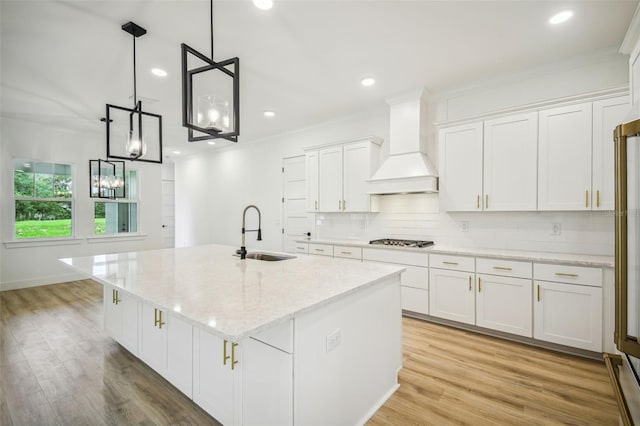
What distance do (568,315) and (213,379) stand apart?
3.02 meters

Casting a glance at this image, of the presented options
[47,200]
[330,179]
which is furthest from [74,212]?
[330,179]

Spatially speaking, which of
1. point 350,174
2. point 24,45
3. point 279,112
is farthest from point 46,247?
point 350,174

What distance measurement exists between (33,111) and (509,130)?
22.1ft

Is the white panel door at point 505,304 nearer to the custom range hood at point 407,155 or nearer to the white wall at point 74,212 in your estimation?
the custom range hood at point 407,155

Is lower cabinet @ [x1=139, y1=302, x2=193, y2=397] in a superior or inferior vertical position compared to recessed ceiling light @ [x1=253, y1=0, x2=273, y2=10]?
inferior

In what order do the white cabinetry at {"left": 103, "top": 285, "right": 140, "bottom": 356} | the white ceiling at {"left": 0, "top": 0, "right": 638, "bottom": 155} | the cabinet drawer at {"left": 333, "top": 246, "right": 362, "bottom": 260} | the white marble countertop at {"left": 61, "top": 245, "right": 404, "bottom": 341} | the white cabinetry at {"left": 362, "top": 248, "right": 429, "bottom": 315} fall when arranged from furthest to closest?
the cabinet drawer at {"left": 333, "top": 246, "right": 362, "bottom": 260} < the white cabinetry at {"left": 362, "top": 248, "right": 429, "bottom": 315} < the white cabinetry at {"left": 103, "top": 285, "right": 140, "bottom": 356} < the white ceiling at {"left": 0, "top": 0, "right": 638, "bottom": 155} < the white marble countertop at {"left": 61, "top": 245, "right": 404, "bottom": 341}

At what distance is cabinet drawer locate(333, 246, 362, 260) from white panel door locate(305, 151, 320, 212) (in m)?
0.86

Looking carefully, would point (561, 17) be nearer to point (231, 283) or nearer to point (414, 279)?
point (414, 279)

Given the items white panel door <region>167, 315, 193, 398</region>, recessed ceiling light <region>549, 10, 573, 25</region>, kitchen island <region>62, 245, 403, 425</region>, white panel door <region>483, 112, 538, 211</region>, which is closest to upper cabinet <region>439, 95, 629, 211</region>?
white panel door <region>483, 112, 538, 211</region>

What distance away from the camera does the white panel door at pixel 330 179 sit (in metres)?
4.51

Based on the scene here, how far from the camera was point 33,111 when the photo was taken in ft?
15.3

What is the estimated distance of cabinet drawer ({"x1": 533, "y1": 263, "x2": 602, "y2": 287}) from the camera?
255 cm

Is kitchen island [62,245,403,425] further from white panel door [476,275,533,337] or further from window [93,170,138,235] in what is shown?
window [93,170,138,235]

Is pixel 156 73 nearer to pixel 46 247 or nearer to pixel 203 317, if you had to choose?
pixel 203 317
